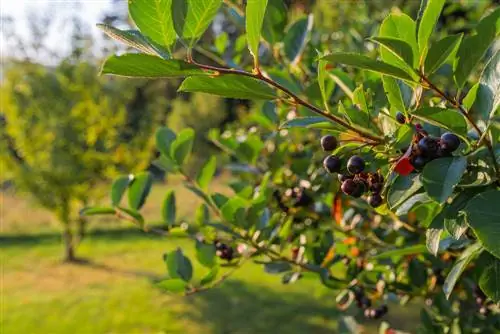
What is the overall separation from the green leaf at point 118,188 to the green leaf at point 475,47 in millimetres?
914

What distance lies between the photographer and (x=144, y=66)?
666 millimetres

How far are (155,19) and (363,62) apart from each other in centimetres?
24

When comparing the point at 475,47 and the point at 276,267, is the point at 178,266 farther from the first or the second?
the point at 475,47

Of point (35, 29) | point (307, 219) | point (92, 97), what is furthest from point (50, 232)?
point (307, 219)

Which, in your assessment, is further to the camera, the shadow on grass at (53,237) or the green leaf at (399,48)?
the shadow on grass at (53,237)

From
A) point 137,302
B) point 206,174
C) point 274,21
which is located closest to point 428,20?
point 274,21

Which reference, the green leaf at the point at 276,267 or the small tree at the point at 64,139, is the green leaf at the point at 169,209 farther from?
the small tree at the point at 64,139

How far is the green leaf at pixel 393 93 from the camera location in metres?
0.82

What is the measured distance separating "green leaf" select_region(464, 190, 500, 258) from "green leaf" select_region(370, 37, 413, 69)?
0.18 m

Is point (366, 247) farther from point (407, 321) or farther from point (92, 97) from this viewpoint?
point (92, 97)

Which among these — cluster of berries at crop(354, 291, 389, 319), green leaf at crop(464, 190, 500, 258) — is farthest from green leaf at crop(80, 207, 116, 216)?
→ green leaf at crop(464, 190, 500, 258)

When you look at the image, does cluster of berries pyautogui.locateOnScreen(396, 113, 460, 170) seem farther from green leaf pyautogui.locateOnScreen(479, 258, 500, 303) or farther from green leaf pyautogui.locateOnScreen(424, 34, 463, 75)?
green leaf pyautogui.locateOnScreen(479, 258, 500, 303)

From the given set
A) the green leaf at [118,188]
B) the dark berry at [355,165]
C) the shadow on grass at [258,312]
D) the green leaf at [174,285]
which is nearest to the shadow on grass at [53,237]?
the shadow on grass at [258,312]

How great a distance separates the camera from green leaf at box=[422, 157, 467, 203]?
27.2 inches
